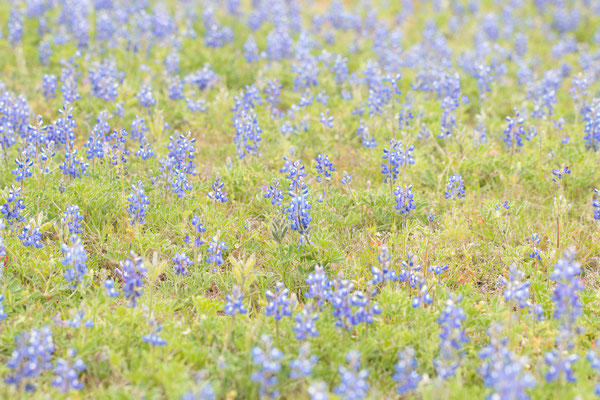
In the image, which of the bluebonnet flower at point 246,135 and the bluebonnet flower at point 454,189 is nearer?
the bluebonnet flower at point 454,189

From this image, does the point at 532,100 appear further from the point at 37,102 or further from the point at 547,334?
the point at 37,102

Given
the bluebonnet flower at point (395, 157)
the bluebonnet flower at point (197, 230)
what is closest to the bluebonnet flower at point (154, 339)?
the bluebonnet flower at point (197, 230)

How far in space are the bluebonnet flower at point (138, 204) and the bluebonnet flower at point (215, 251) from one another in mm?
605

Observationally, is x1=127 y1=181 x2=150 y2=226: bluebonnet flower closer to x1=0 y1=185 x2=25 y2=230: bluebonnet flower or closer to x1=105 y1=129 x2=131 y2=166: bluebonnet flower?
x1=105 y1=129 x2=131 y2=166: bluebonnet flower

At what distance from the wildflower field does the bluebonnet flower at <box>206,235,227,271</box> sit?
0.02m

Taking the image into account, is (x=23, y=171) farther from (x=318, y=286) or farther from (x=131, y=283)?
(x=318, y=286)

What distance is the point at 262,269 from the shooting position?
4.89 m

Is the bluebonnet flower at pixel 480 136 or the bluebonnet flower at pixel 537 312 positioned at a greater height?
the bluebonnet flower at pixel 480 136

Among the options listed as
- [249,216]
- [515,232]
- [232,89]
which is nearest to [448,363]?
[515,232]

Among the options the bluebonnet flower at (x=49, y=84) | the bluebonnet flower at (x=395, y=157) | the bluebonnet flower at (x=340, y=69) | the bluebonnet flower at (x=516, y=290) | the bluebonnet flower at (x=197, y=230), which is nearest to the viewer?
the bluebonnet flower at (x=516, y=290)

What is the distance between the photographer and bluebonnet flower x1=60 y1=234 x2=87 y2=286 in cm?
402

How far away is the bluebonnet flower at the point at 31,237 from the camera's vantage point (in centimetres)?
441

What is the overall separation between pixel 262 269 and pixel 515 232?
2.09 metres

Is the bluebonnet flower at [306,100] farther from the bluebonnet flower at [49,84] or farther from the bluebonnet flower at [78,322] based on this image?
the bluebonnet flower at [78,322]
